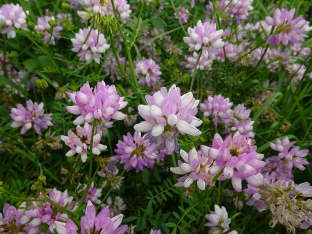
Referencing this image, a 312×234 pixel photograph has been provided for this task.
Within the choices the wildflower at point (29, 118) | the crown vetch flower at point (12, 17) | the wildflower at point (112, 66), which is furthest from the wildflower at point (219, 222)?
the crown vetch flower at point (12, 17)

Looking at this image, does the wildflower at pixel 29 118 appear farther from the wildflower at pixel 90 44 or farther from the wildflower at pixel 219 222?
the wildflower at pixel 219 222

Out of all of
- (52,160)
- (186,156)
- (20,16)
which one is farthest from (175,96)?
(20,16)

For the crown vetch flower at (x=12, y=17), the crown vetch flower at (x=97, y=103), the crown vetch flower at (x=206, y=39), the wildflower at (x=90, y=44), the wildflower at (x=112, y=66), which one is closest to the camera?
the crown vetch flower at (x=97, y=103)

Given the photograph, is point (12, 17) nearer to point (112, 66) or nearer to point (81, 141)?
point (112, 66)

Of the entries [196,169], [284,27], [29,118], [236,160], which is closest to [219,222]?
[196,169]

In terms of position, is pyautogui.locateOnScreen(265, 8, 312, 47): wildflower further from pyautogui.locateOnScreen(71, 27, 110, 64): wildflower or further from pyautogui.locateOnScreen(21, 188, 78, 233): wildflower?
pyautogui.locateOnScreen(21, 188, 78, 233): wildflower

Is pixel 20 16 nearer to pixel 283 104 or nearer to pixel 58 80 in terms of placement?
pixel 58 80
